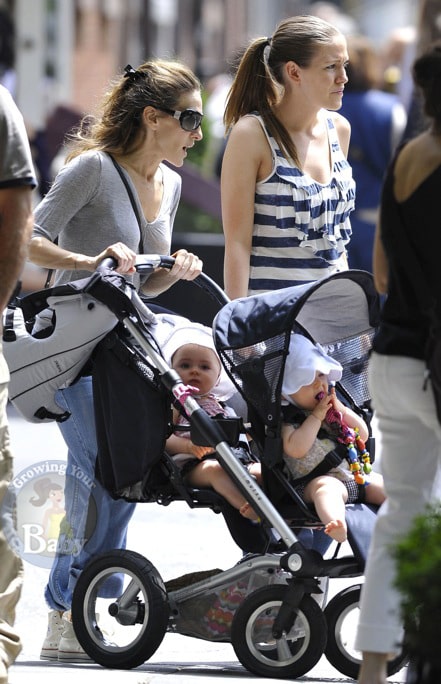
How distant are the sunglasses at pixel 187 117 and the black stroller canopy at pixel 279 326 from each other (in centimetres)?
72

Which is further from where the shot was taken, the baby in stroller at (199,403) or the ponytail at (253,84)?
the ponytail at (253,84)

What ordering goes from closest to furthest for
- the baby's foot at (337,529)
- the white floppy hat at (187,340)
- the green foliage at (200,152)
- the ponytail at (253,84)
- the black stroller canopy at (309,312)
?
the baby's foot at (337,529) < the black stroller canopy at (309,312) < the white floppy hat at (187,340) < the ponytail at (253,84) < the green foliage at (200,152)

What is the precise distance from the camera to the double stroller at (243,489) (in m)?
4.79

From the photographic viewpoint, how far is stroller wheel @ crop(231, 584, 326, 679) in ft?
15.7

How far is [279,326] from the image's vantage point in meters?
4.80

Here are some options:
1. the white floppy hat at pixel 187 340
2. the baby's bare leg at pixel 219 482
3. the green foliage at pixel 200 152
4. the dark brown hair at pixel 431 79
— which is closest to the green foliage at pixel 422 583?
the dark brown hair at pixel 431 79

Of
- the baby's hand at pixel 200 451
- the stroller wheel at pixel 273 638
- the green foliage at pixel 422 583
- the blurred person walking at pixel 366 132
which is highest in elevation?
the green foliage at pixel 422 583

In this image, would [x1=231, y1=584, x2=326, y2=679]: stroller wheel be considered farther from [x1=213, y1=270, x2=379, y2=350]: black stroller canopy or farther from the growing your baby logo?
the growing your baby logo

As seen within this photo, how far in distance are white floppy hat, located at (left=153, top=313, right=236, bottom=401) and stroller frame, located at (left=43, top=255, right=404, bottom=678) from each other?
96mm

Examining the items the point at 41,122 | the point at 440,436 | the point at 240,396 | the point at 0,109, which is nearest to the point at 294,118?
the point at 240,396

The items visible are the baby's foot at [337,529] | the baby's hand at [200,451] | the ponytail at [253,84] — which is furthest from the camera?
the ponytail at [253,84]

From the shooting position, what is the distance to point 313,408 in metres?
4.89

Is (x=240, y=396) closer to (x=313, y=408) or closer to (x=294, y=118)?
(x=313, y=408)

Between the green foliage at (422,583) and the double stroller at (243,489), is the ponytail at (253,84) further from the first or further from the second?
the green foliage at (422,583)
